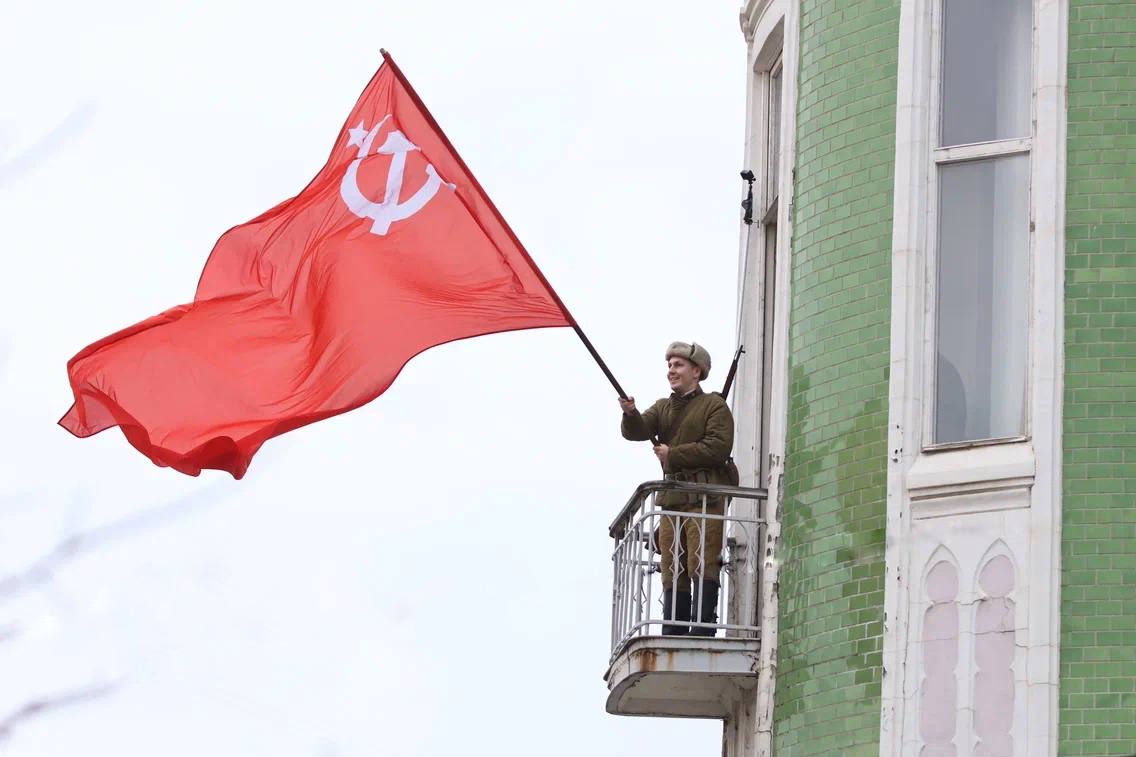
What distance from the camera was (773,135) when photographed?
14.9m

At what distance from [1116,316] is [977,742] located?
2303mm

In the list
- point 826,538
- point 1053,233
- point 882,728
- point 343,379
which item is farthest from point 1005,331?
point 343,379

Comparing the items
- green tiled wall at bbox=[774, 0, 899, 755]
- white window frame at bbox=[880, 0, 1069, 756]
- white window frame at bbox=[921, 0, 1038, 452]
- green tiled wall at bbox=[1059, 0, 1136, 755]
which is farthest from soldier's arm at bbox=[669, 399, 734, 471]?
green tiled wall at bbox=[1059, 0, 1136, 755]

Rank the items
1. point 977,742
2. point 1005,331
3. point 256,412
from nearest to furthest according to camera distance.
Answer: point 977,742 → point 1005,331 → point 256,412

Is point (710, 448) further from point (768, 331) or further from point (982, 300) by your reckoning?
point (982, 300)

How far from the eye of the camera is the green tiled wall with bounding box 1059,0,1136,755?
36.6ft

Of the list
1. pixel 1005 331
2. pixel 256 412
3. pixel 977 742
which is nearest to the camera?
pixel 977 742

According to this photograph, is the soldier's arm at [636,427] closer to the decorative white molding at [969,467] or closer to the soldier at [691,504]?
the soldier at [691,504]

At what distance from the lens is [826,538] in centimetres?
1234

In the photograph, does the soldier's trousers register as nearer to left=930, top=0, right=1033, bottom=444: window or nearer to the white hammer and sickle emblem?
left=930, top=0, right=1033, bottom=444: window

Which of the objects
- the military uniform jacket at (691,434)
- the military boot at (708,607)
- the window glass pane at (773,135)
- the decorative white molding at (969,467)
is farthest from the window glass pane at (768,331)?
the decorative white molding at (969,467)

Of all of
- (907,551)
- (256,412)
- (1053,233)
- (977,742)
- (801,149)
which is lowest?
(977,742)

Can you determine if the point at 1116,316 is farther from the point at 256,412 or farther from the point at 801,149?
the point at 256,412

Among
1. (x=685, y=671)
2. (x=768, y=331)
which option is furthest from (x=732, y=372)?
(x=685, y=671)
